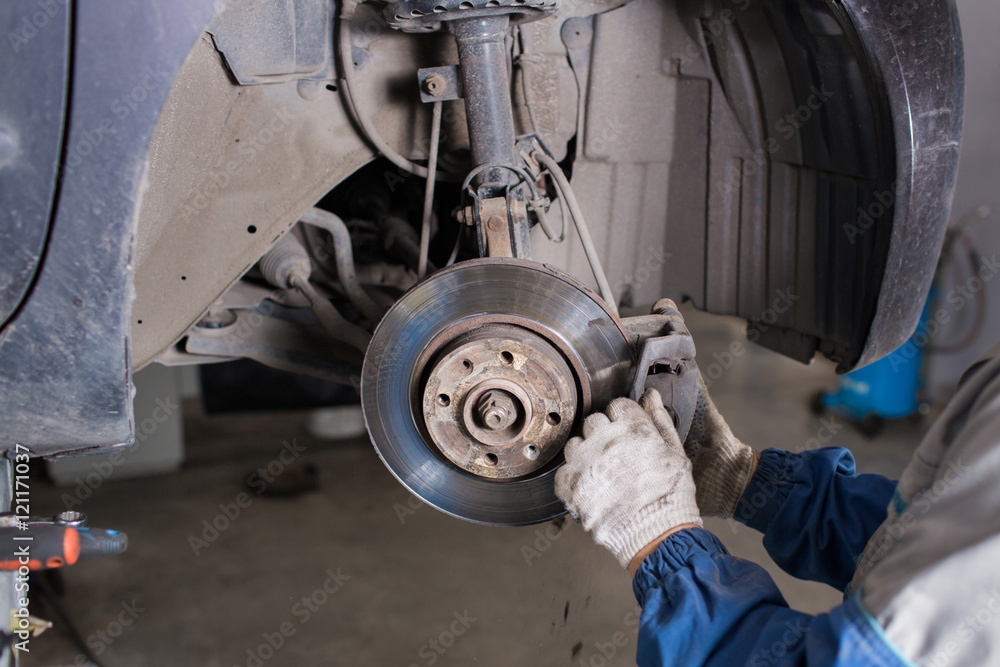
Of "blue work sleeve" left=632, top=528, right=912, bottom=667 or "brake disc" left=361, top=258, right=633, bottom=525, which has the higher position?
"brake disc" left=361, top=258, right=633, bottom=525

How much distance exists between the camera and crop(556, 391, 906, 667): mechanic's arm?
0.57m

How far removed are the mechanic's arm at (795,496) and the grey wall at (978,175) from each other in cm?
187

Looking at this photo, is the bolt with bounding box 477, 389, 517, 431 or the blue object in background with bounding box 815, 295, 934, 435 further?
the blue object in background with bounding box 815, 295, 934, 435

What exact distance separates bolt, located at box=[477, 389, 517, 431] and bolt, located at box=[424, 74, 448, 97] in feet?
1.33

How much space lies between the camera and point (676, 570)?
2.37 ft

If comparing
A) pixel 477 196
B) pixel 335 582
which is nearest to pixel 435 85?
pixel 477 196

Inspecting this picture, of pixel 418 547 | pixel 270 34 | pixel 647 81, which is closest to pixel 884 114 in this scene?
pixel 647 81

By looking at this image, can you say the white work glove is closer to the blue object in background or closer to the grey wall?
the blue object in background

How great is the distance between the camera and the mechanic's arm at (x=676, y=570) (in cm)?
57

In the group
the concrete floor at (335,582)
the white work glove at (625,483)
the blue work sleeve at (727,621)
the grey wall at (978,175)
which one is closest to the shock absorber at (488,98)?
the white work glove at (625,483)

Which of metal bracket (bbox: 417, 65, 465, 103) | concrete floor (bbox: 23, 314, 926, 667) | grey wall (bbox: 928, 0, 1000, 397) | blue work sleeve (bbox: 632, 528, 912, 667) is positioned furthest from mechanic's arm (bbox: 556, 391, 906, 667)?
grey wall (bbox: 928, 0, 1000, 397)

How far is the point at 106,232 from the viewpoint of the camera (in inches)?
24.8

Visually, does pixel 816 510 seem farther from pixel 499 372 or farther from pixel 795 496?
pixel 499 372

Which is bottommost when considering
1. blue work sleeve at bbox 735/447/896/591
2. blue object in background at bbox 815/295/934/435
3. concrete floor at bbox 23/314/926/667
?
concrete floor at bbox 23/314/926/667
